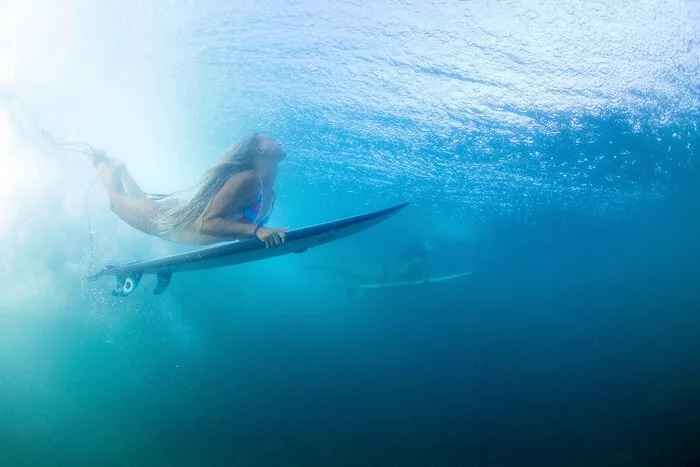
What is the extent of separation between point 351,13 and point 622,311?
69571 millimetres

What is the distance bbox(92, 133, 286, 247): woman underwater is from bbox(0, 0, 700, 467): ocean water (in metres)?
4.35

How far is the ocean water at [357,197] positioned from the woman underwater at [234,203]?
4346 mm

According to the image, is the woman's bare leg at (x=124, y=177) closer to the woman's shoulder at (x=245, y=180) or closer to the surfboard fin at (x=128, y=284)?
the surfboard fin at (x=128, y=284)

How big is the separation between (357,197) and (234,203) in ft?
65.8

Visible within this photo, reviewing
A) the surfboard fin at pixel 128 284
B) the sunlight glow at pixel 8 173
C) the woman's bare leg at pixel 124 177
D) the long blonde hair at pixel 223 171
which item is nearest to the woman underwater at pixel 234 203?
the long blonde hair at pixel 223 171

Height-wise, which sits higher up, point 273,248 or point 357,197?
point 357,197

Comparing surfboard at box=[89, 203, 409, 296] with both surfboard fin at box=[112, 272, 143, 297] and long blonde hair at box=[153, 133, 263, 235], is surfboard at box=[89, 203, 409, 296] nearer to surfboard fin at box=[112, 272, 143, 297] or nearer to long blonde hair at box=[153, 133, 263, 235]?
surfboard fin at box=[112, 272, 143, 297]

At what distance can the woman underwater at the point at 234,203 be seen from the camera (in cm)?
393

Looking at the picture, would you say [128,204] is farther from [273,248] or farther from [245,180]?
[245,180]

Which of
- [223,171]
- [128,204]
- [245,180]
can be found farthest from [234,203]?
[128,204]

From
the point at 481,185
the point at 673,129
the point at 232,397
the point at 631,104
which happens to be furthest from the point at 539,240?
the point at 232,397

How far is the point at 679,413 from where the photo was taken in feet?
55.9

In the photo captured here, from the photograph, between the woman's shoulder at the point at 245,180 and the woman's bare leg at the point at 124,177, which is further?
the woman's bare leg at the point at 124,177

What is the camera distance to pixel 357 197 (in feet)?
78.5
